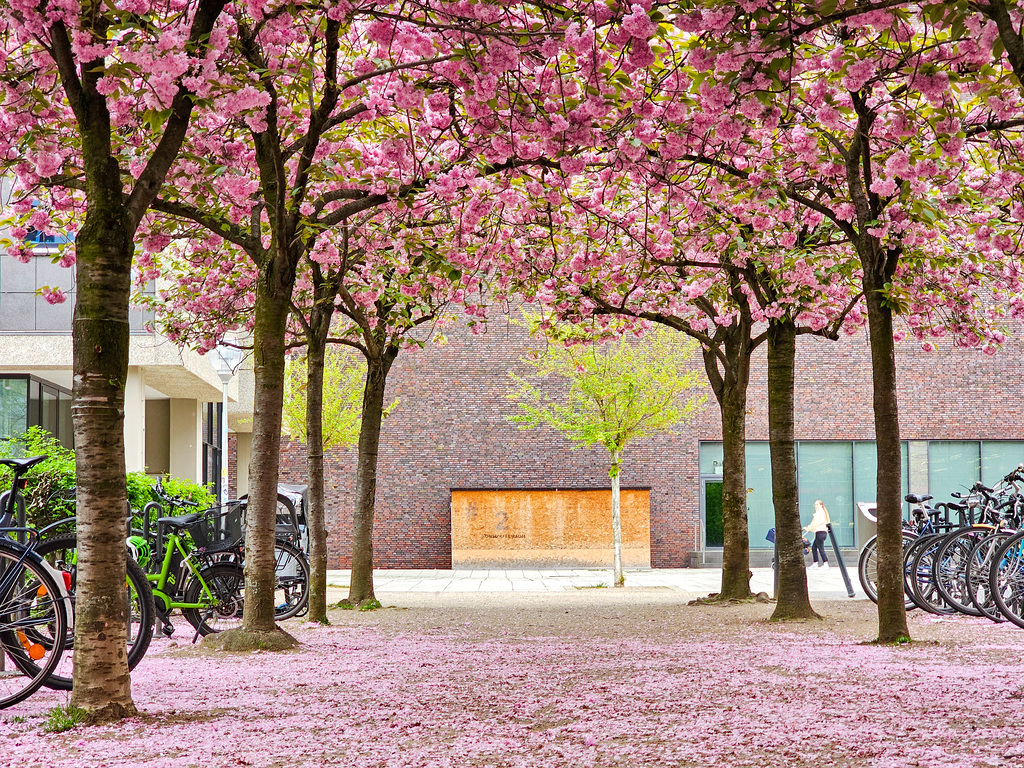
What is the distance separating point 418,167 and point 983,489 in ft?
21.8

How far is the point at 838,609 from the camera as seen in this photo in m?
12.4

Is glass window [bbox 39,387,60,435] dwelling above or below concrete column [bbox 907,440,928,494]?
above

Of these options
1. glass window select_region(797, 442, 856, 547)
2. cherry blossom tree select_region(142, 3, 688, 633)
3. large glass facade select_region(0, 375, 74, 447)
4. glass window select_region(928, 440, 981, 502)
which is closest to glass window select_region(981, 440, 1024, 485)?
glass window select_region(928, 440, 981, 502)

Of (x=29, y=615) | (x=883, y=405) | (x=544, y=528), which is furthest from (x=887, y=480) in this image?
(x=544, y=528)

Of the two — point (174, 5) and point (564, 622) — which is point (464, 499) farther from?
point (174, 5)

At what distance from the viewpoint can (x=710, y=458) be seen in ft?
99.4

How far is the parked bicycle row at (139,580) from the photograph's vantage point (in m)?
5.17

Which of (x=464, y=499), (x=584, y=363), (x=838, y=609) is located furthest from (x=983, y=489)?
(x=464, y=499)

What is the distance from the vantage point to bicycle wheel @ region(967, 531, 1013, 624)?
32.2 ft

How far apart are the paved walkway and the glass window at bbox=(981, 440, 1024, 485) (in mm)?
6887

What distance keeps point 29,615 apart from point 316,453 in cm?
599

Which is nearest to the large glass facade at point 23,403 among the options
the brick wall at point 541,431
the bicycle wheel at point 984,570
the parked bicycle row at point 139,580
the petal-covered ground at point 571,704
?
the parked bicycle row at point 139,580

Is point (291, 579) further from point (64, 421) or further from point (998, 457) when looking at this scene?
point (998, 457)

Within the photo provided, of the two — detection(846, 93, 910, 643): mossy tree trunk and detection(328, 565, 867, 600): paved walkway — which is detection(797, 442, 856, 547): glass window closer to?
detection(328, 565, 867, 600): paved walkway
